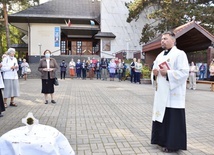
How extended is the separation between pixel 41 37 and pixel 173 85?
30.5 m

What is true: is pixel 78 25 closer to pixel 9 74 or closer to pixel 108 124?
pixel 9 74

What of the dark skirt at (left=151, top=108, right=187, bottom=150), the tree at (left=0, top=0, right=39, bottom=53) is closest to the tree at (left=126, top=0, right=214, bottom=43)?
the tree at (left=0, top=0, right=39, bottom=53)

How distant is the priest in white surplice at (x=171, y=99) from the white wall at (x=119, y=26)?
28.9 m

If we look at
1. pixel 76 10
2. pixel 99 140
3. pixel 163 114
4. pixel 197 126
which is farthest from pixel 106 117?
pixel 76 10

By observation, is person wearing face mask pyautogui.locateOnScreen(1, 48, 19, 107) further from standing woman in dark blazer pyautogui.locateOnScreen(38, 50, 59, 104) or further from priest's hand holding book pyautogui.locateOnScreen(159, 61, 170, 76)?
priest's hand holding book pyautogui.locateOnScreen(159, 61, 170, 76)

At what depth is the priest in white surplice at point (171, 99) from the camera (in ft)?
13.4

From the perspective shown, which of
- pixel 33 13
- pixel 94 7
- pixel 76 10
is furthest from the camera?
pixel 94 7

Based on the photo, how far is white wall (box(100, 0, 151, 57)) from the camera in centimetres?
3312

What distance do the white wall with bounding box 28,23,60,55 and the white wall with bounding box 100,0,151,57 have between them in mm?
7012

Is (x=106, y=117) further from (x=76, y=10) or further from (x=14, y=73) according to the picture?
(x=76, y=10)

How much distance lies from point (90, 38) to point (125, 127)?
3277cm

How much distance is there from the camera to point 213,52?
17781 mm

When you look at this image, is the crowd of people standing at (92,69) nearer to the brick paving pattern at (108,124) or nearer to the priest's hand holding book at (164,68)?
the brick paving pattern at (108,124)

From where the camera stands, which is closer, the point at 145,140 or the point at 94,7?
the point at 145,140
